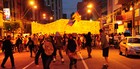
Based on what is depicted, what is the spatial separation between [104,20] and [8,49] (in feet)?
210

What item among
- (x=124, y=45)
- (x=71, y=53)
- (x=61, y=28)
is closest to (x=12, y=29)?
(x=61, y=28)

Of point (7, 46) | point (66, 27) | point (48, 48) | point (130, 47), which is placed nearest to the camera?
point (48, 48)

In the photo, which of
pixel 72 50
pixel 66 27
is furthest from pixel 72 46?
→ pixel 66 27

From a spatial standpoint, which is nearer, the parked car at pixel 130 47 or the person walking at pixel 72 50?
the person walking at pixel 72 50

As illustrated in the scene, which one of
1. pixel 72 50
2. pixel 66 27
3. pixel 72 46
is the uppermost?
pixel 66 27

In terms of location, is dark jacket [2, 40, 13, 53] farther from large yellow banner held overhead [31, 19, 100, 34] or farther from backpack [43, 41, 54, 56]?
large yellow banner held overhead [31, 19, 100, 34]

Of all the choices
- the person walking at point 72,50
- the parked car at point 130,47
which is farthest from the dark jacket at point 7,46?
the parked car at point 130,47

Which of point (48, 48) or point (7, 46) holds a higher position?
point (48, 48)

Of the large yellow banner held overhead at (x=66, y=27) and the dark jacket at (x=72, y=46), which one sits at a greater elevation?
the large yellow banner held overhead at (x=66, y=27)

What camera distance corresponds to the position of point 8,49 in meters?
17.0

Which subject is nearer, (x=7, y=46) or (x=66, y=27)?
(x=7, y=46)

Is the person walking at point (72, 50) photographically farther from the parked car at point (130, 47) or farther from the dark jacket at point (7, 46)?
the parked car at point (130, 47)

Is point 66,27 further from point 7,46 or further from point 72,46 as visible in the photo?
point 72,46

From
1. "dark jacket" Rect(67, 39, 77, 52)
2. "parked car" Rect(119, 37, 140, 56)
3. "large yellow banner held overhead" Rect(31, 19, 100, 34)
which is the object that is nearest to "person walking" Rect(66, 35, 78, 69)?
"dark jacket" Rect(67, 39, 77, 52)
